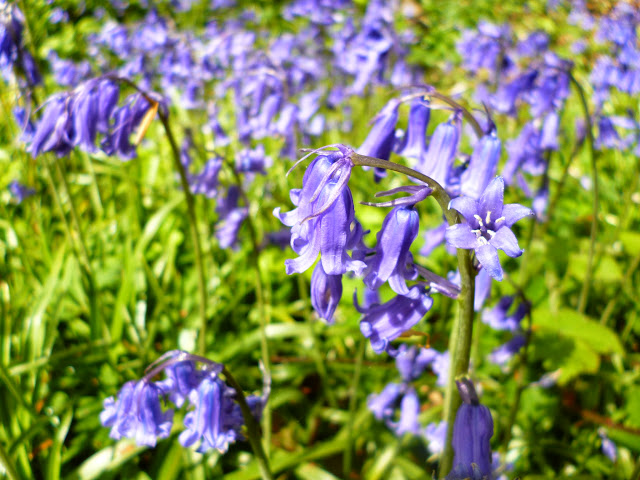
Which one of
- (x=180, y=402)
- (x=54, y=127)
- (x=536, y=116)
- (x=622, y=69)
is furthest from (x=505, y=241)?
(x=622, y=69)

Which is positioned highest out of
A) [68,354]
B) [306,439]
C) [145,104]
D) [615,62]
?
[145,104]

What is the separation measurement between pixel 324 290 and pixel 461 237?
409mm

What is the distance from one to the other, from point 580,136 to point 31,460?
365cm

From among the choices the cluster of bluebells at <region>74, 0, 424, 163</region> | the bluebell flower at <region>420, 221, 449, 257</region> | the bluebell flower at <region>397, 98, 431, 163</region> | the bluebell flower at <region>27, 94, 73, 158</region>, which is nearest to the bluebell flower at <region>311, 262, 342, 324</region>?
the bluebell flower at <region>397, 98, 431, 163</region>

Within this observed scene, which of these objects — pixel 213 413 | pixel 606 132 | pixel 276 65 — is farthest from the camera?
pixel 276 65

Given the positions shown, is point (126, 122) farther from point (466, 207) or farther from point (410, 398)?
point (410, 398)

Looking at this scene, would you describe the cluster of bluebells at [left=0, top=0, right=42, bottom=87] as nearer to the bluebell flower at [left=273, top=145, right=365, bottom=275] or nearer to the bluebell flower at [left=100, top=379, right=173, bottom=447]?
the bluebell flower at [left=100, top=379, right=173, bottom=447]

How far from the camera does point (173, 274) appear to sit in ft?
12.4

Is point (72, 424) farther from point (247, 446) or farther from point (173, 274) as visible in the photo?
point (173, 274)

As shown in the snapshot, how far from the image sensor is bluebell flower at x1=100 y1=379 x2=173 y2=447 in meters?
1.64

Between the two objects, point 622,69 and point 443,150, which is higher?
point 443,150

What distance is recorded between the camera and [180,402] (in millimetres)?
1743

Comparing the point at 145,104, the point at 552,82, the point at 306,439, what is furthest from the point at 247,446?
the point at 552,82

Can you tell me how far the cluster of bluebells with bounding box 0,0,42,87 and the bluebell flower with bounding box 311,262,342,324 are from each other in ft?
7.57
